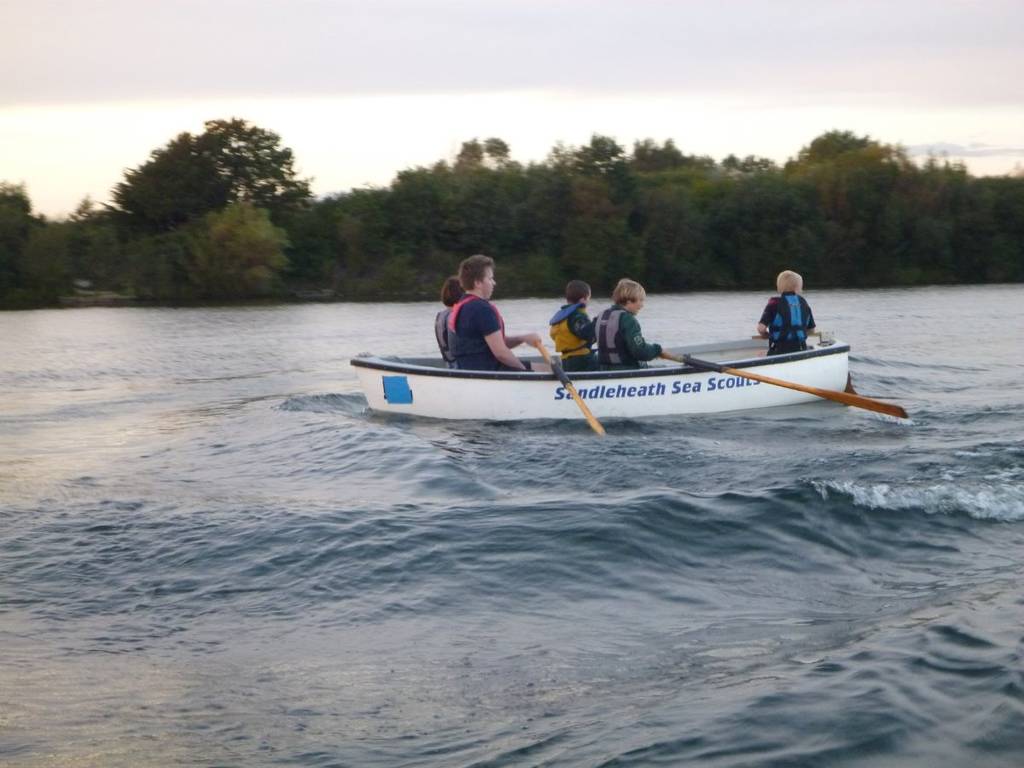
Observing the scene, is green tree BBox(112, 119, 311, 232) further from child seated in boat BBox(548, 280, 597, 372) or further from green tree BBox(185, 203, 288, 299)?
child seated in boat BBox(548, 280, 597, 372)

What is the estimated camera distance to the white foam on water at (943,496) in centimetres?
695

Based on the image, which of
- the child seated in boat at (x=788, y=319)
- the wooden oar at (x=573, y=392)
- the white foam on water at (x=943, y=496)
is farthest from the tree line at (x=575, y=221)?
the white foam on water at (x=943, y=496)

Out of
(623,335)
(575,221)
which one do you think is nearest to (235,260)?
(575,221)

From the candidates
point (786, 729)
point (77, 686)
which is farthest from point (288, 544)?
point (786, 729)

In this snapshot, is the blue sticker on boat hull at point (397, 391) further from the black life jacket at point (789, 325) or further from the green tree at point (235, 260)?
the green tree at point (235, 260)

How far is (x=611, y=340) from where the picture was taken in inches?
431

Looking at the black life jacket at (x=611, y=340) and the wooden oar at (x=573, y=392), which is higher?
the black life jacket at (x=611, y=340)

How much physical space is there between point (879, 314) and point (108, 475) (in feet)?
74.6

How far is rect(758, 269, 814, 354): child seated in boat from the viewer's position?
1185cm

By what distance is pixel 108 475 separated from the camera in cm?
916

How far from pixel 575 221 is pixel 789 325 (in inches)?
1327

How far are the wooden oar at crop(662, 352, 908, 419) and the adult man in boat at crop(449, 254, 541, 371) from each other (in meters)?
1.39

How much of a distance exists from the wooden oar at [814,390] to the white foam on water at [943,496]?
3.23 metres

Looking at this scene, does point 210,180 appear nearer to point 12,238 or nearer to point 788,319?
point 12,238
